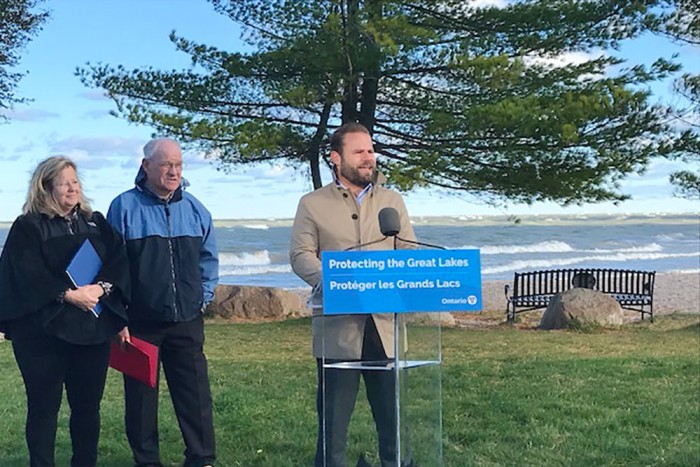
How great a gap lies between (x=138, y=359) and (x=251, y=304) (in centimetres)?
1228

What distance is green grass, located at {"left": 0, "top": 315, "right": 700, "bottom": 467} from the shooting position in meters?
4.65

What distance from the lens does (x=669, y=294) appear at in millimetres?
22953

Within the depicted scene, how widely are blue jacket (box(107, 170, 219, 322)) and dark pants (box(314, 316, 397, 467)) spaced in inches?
37.2

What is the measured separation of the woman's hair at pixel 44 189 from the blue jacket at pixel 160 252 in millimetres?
366

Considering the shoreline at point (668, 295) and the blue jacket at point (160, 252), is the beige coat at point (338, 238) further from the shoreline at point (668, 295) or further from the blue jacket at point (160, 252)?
the shoreline at point (668, 295)

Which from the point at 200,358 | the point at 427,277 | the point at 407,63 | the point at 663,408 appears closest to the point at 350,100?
the point at 407,63

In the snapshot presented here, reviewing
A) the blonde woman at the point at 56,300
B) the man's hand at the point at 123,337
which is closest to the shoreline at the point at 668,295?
the man's hand at the point at 123,337

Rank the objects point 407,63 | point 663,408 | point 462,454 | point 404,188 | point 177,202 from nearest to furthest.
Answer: point 177,202 → point 462,454 → point 663,408 → point 407,63 → point 404,188

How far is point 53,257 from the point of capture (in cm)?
384

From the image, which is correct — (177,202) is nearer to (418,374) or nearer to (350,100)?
(418,374)

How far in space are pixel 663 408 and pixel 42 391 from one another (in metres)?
3.93

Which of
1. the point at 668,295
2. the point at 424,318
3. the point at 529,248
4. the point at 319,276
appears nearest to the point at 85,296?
the point at 319,276

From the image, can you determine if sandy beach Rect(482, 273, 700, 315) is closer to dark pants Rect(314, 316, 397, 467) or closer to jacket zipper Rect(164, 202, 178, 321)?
jacket zipper Rect(164, 202, 178, 321)

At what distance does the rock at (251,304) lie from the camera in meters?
16.2
